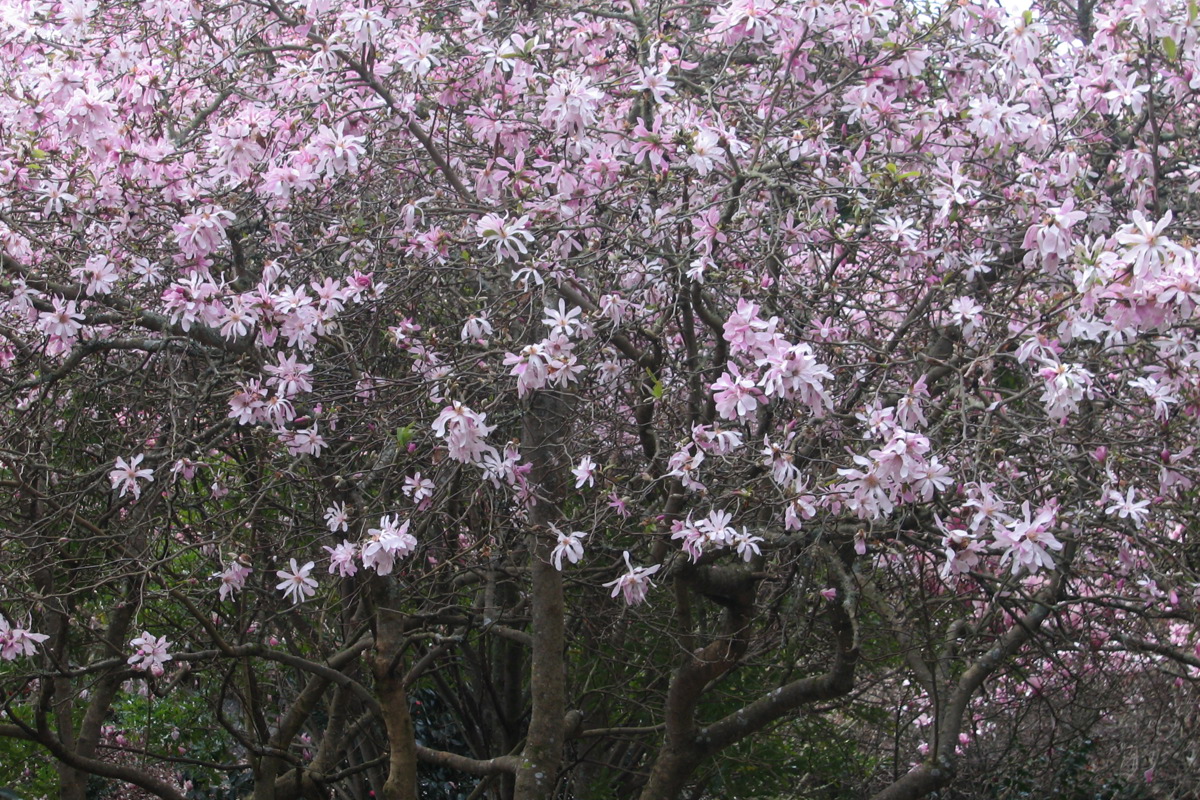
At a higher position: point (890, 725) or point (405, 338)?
point (405, 338)

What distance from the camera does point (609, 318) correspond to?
12.5 feet

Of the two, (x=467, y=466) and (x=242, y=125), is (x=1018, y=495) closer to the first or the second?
(x=467, y=466)

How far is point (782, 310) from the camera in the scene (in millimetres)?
3846

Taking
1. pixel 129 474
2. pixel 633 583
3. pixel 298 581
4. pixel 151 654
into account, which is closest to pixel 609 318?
pixel 633 583

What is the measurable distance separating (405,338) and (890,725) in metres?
3.96

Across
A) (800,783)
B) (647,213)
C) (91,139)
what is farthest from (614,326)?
(800,783)

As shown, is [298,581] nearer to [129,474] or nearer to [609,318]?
[129,474]

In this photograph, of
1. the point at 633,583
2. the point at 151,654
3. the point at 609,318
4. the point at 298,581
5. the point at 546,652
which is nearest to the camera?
the point at 633,583

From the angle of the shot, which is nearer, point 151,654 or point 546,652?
point 151,654

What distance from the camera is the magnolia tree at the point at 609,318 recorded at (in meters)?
3.39

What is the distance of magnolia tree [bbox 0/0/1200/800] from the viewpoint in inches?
133

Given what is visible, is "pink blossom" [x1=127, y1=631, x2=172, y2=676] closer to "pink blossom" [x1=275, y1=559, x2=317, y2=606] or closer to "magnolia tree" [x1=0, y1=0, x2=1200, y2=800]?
"magnolia tree" [x1=0, y1=0, x2=1200, y2=800]

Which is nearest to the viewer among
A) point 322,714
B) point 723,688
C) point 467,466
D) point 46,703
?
point 467,466

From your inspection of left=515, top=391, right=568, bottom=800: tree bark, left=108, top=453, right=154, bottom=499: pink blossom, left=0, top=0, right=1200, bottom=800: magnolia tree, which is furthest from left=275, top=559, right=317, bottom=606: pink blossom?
left=515, top=391, right=568, bottom=800: tree bark
